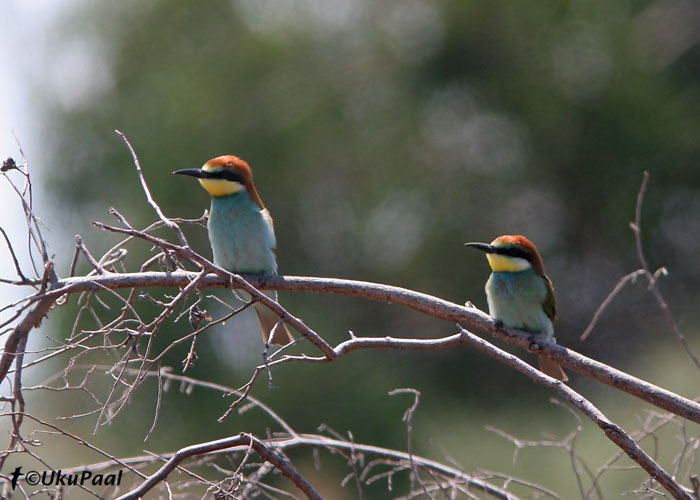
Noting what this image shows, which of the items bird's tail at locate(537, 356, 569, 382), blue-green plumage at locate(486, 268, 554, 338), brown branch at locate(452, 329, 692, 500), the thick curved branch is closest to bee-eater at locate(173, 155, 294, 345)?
the thick curved branch

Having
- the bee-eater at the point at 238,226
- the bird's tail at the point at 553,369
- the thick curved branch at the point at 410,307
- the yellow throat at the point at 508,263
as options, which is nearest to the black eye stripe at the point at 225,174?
the bee-eater at the point at 238,226

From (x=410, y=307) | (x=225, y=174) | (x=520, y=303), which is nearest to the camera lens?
(x=410, y=307)

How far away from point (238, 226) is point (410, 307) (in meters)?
1.19

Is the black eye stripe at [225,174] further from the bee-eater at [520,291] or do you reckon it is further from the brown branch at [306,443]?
the brown branch at [306,443]

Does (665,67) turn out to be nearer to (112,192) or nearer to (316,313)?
(316,313)

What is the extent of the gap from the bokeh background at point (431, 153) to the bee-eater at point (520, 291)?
309 centimetres

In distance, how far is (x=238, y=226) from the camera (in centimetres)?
301

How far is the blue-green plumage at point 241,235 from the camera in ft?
9.61

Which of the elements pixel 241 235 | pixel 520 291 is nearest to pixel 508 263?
pixel 520 291

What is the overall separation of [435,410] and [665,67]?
11.3ft

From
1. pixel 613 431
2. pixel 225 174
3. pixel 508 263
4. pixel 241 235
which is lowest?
pixel 613 431

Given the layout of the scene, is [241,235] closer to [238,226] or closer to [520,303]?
[238,226]

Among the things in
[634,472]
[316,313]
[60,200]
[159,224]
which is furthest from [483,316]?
[60,200]

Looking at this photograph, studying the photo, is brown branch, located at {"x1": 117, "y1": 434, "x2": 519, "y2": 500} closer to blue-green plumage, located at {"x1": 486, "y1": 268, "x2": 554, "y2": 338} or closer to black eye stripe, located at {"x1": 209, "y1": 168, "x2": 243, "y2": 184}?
blue-green plumage, located at {"x1": 486, "y1": 268, "x2": 554, "y2": 338}
